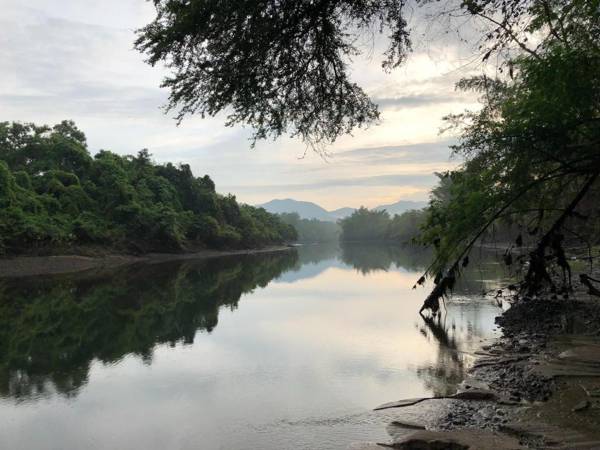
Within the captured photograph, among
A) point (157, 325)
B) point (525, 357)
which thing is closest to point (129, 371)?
point (157, 325)

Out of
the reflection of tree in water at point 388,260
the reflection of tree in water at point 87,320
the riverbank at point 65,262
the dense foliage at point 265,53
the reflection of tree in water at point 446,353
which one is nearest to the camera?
the dense foliage at point 265,53

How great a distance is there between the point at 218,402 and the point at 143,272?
119 feet

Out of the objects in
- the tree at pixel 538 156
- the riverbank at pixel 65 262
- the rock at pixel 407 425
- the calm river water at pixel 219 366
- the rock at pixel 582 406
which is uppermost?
the tree at pixel 538 156

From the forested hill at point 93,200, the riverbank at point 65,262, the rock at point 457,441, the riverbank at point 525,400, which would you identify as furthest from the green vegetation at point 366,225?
the rock at point 457,441

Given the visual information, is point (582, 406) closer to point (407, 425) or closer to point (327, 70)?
point (407, 425)

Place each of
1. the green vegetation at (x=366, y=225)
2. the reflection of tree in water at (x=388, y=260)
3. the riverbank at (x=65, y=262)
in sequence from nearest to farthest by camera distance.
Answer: the riverbank at (x=65, y=262) → the reflection of tree in water at (x=388, y=260) → the green vegetation at (x=366, y=225)

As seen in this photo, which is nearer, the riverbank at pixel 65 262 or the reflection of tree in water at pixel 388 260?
the riverbank at pixel 65 262

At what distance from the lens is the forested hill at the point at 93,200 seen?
153 feet

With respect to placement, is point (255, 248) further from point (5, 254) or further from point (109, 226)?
point (5, 254)

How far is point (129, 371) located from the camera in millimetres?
13281

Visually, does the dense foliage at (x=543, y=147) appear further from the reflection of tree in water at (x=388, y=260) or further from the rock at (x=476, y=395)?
the reflection of tree in water at (x=388, y=260)

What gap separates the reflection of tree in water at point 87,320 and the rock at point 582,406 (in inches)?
411

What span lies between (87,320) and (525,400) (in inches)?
712

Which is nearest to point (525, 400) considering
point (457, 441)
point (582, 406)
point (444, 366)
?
point (582, 406)
